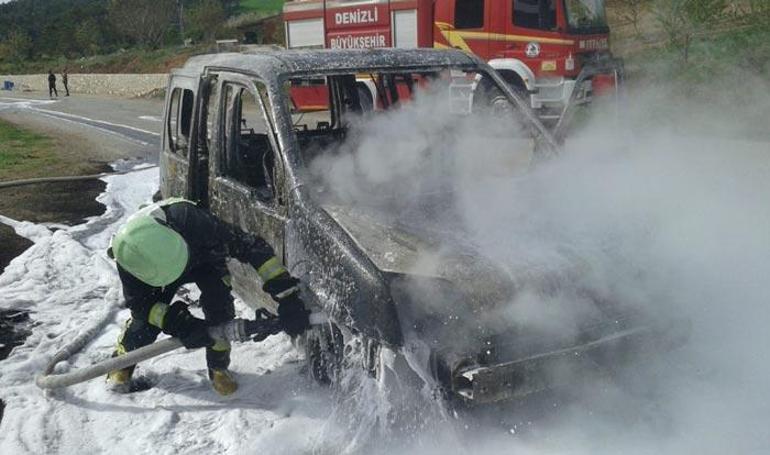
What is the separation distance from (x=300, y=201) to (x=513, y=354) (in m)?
1.23

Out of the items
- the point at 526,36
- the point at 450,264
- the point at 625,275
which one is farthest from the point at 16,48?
the point at 625,275

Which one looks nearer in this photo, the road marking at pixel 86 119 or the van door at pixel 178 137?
the van door at pixel 178 137

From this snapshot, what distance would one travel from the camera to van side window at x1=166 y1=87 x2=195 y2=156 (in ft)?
17.0

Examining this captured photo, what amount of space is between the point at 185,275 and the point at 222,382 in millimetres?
594

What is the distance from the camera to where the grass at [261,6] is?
57797 mm

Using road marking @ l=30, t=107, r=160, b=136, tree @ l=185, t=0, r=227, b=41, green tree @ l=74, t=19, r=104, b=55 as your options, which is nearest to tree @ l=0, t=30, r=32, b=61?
green tree @ l=74, t=19, r=104, b=55

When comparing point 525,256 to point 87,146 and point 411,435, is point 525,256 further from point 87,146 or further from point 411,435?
point 87,146

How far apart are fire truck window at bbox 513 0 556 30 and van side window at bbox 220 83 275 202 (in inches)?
347

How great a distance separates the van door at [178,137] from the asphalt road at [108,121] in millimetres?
8150

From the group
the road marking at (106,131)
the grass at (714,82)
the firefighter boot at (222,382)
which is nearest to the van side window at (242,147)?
the firefighter boot at (222,382)

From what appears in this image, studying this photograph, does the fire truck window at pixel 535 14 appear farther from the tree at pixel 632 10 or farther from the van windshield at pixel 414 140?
the tree at pixel 632 10

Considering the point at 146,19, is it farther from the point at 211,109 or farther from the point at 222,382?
the point at 222,382

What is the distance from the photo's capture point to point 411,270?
2.99 meters

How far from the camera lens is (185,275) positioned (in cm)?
383
